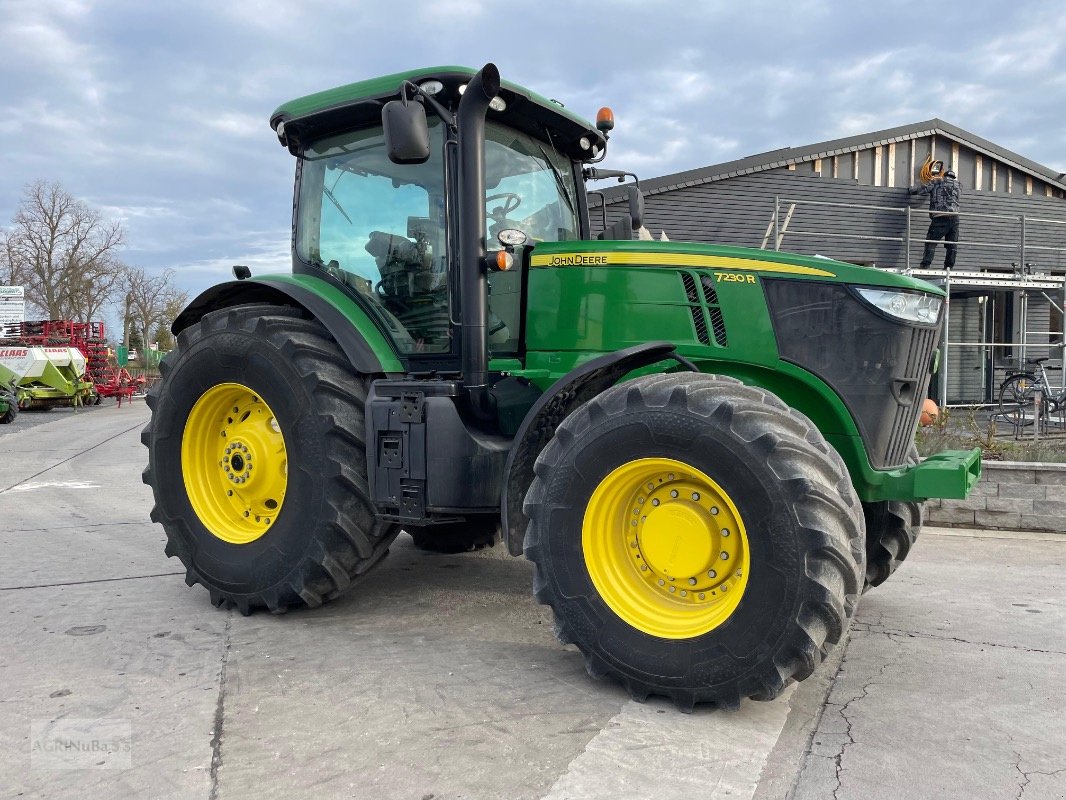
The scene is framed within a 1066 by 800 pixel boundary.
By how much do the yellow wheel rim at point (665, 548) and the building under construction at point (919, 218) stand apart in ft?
39.6

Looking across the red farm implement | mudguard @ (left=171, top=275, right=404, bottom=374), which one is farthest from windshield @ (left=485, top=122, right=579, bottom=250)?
the red farm implement

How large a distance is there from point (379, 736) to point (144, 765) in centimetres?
74

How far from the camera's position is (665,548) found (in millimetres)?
3291

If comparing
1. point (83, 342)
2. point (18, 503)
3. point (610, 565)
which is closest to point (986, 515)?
point (610, 565)

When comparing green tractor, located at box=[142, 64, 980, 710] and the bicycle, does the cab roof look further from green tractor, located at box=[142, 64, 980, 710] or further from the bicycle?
the bicycle

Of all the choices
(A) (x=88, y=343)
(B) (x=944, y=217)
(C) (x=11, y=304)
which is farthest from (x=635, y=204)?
(C) (x=11, y=304)

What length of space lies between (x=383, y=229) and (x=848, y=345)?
2276 mm

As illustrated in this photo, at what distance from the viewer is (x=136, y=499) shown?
28.1 ft

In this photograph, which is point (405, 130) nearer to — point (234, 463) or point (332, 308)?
point (332, 308)

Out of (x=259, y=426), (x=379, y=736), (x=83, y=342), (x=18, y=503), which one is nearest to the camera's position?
(x=379, y=736)

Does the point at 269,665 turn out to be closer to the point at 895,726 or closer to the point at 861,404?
the point at 895,726

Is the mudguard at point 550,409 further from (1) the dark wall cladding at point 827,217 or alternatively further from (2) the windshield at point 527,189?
(1) the dark wall cladding at point 827,217

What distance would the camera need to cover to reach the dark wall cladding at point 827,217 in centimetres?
1570

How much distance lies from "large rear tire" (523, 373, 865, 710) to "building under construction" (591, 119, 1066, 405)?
1207 cm
